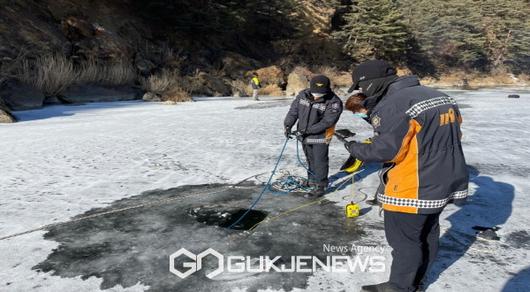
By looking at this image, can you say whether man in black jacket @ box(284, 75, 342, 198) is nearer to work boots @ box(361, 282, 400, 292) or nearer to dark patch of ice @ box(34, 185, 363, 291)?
dark patch of ice @ box(34, 185, 363, 291)

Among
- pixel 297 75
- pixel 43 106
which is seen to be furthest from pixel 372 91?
pixel 297 75

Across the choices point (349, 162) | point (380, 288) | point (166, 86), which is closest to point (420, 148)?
point (380, 288)

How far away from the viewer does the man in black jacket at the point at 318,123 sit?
16.8 ft

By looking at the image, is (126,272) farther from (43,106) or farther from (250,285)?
(43,106)

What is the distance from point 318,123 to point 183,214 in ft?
6.78

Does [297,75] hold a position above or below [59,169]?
above

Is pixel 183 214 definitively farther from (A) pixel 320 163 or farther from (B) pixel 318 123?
(B) pixel 318 123

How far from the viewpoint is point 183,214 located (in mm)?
4434

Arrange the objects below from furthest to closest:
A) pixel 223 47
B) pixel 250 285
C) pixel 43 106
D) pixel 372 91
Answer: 1. pixel 223 47
2. pixel 43 106
3. pixel 250 285
4. pixel 372 91

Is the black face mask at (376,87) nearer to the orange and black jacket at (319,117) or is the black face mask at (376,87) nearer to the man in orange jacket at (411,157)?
the man in orange jacket at (411,157)

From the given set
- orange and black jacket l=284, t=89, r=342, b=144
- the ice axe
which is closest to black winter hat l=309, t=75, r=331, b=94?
orange and black jacket l=284, t=89, r=342, b=144

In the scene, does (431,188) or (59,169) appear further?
(59,169)

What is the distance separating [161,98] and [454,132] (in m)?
15.6

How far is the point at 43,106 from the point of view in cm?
1358
